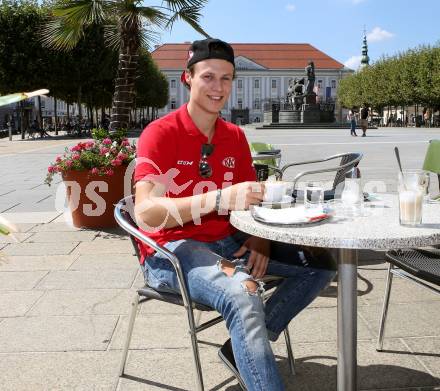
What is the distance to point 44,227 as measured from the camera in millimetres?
5793

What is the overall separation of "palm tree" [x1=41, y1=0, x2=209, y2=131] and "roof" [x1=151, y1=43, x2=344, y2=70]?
96839 mm

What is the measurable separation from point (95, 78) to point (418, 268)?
36125 mm

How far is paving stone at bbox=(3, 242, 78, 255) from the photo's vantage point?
4.73 metres

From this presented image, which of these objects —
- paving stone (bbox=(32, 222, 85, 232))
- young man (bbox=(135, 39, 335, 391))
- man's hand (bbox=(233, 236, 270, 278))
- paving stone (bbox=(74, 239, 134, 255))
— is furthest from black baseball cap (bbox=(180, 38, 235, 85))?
paving stone (bbox=(32, 222, 85, 232))

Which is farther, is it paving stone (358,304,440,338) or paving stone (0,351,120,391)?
paving stone (358,304,440,338)

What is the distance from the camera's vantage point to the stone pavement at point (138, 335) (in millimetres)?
2488

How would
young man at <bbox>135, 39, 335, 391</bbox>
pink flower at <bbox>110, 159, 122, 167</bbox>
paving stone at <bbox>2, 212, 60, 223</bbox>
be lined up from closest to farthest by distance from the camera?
Result: 1. young man at <bbox>135, 39, 335, 391</bbox>
2. pink flower at <bbox>110, 159, 122, 167</bbox>
3. paving stone at <bbox>2, 212, 60, 223</bbox>

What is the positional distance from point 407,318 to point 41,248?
10.4 ft

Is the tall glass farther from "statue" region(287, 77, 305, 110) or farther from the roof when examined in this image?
the roof

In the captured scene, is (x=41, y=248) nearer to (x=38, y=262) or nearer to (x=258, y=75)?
(x=38, y=262)

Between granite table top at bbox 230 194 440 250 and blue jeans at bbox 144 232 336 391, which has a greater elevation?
granite table top at bbox 230 194 440 250

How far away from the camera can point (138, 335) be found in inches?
117

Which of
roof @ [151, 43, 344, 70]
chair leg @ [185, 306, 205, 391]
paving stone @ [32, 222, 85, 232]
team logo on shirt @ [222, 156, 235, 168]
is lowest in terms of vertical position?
paving stone @ [32, 222, 85, 232]

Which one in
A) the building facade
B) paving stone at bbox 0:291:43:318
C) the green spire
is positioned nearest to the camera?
paving stone at bbox 0:291:43:318
